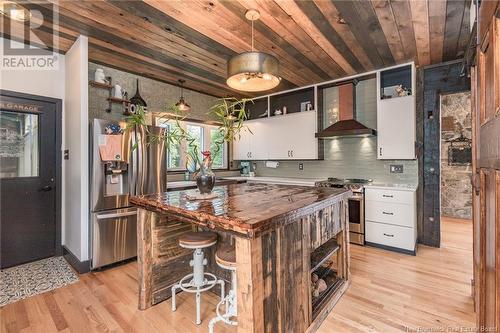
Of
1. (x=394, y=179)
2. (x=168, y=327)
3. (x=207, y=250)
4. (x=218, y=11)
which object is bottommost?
(x=168, y=327)

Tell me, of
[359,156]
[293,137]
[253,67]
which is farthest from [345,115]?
[253,67]

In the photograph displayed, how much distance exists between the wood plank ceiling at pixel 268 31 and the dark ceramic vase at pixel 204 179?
1489mm

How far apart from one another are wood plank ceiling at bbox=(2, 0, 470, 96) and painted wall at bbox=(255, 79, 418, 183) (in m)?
0.62

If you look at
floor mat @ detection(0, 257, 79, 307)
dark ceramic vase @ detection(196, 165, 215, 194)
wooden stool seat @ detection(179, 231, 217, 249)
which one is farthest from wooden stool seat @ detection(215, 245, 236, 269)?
floor mat @ detection(0, 257, 79, 307)

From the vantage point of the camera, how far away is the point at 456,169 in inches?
206

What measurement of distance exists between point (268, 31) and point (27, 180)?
342cm

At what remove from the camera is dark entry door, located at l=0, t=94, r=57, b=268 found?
2.85m

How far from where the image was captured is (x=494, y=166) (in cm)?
93

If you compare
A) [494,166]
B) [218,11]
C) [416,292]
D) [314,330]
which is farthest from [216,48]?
[416,292]

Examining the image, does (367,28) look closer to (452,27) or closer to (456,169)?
(452,27)

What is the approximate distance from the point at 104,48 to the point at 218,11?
5.51 ft

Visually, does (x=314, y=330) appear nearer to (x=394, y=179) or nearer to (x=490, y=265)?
(x=490, y=265)

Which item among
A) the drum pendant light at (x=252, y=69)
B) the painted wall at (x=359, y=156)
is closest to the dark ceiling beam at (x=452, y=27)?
the painted wall at (x=359, y=156)

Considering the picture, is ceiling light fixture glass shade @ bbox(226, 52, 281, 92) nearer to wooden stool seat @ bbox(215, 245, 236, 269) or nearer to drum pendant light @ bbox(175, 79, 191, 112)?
wooden stool seat @ bbox(215, 245, 236, 269)
